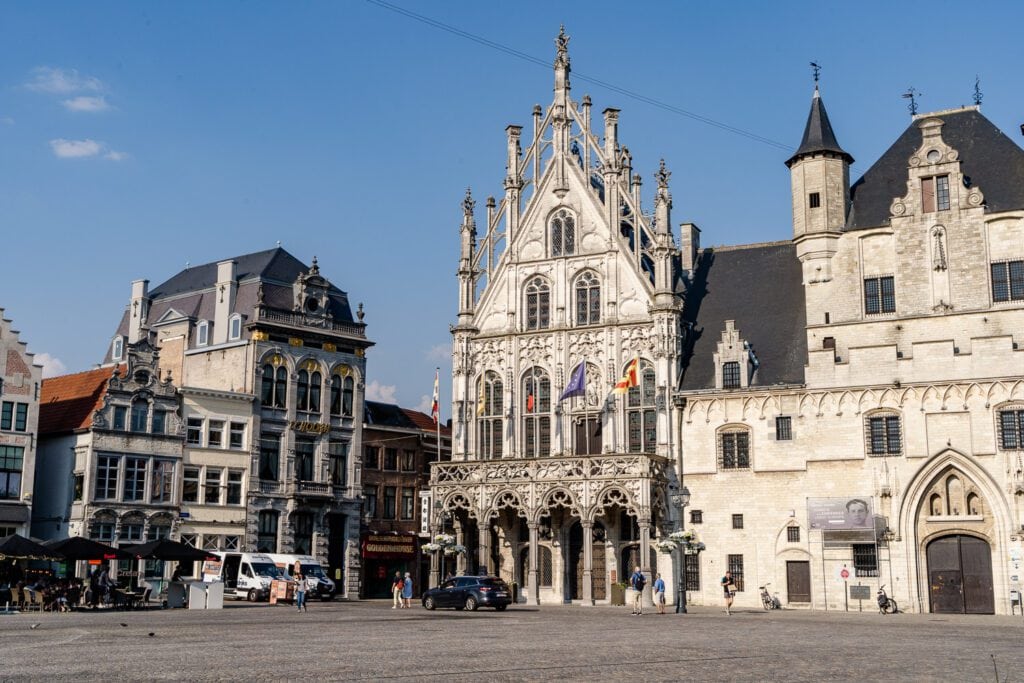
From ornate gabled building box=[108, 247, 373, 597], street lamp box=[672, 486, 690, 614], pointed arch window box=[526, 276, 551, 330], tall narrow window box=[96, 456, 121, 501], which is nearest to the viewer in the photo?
street lamp box=[672, 486, 690, 614]

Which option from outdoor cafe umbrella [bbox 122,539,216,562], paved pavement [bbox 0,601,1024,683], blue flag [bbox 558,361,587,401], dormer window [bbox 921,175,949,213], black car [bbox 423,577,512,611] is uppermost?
dormer window [bbox 921,175,949,213]

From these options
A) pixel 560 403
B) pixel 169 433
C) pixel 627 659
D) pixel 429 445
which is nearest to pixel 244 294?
pixel 169 433

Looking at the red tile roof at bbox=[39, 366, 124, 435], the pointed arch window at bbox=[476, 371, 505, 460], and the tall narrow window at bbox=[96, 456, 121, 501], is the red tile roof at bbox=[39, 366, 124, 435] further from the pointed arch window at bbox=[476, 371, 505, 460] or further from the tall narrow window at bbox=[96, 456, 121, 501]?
the pointed arch window at bbox=[476, 371, 505, 460]

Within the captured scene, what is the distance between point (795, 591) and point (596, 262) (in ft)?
58.5

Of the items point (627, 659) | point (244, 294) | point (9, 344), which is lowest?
point (627, 659)

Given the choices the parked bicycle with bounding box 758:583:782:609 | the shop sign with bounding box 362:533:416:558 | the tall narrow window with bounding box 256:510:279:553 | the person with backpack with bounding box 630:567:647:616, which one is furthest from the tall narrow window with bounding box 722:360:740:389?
the tall narrow window with bounding box 256:510:279:553

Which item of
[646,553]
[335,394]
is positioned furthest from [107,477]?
[646,553]

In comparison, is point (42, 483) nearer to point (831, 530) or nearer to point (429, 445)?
point (429, 445)

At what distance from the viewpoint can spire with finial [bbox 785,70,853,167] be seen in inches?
2084

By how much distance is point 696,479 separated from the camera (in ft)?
171

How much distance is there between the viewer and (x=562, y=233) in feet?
188

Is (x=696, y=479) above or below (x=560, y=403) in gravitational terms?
below

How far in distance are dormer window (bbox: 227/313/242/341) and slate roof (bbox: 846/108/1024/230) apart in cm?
3120

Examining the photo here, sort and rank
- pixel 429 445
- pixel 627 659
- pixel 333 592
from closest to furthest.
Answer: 1. pixel 627 659
2. pixel 333 592
3. pixel 429 445
